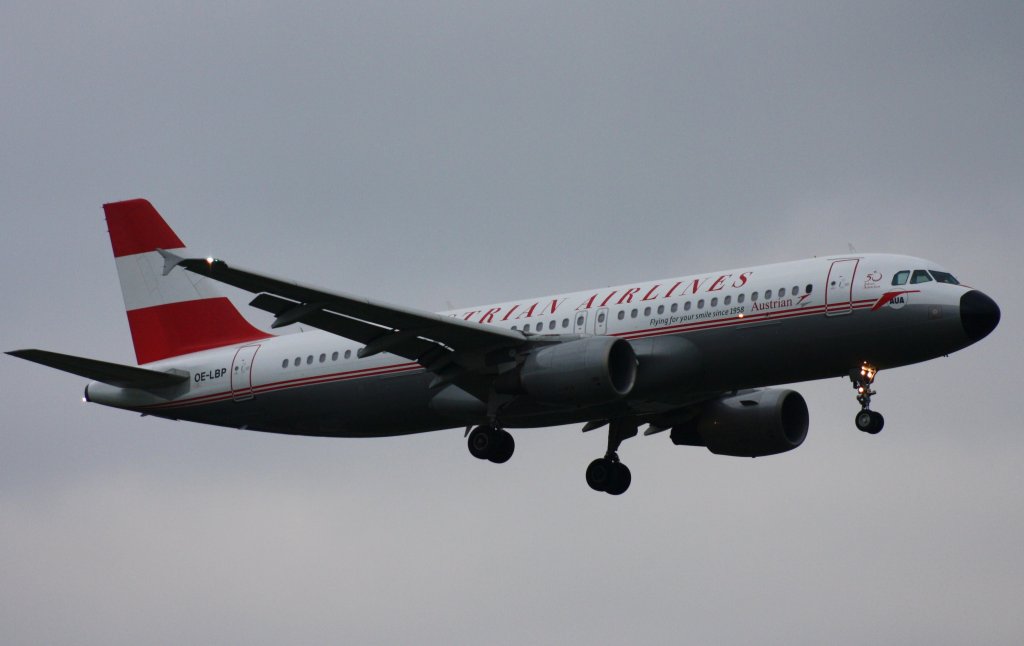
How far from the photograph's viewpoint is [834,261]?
39906 millimetres

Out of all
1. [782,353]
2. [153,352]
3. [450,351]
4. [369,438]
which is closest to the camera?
[782,353]

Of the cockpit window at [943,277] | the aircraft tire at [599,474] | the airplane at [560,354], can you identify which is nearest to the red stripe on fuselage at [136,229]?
the airplane at [560,354]

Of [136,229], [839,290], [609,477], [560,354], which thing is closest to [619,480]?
[609,477]

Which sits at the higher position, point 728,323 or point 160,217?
point 160,217

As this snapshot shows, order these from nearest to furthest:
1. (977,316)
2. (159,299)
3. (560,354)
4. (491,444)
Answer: (977,316) < (560,354) < (491,444) < (159,299)

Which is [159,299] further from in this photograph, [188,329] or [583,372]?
[583,372]

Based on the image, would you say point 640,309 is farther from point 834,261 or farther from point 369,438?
point 369,438

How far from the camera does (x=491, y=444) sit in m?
43.3

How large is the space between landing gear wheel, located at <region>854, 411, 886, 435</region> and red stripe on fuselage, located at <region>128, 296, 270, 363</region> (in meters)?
17.7

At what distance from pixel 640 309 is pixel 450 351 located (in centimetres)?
482

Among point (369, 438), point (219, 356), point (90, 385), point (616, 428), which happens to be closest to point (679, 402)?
point (616, 428)

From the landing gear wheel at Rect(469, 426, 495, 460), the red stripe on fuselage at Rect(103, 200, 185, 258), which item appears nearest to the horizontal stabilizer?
the red stripe on fuselage at Rect(103, 200, 185, 258)

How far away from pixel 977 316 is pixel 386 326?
1382 centimetres

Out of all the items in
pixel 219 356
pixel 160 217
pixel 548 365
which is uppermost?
pixel 160 217
